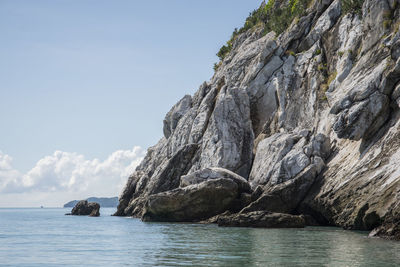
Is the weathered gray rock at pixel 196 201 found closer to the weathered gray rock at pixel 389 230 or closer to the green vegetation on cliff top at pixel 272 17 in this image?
the weathered gray rock at pixel 389 230

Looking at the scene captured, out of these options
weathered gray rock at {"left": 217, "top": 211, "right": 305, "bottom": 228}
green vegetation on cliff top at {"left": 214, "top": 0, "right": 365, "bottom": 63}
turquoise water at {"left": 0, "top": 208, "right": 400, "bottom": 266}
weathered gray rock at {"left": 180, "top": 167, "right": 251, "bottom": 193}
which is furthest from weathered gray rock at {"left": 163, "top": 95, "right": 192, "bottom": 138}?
turquoise water at {"left": 0, "top": 208, "right": 400, "bottom": 266}

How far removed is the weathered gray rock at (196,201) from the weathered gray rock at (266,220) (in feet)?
16.4

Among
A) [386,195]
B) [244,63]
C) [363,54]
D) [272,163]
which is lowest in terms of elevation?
[386,195]

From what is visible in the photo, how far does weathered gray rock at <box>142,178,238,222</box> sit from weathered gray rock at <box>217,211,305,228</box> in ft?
16.4

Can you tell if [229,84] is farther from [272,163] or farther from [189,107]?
[272,163]

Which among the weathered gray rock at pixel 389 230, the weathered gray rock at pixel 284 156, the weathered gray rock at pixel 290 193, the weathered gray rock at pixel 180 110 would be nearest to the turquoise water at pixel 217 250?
the weathered gray rock at pixel 389 230

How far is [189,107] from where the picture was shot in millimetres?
74750

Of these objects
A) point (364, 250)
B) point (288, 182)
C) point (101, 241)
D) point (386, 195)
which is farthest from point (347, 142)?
point (101, 241)

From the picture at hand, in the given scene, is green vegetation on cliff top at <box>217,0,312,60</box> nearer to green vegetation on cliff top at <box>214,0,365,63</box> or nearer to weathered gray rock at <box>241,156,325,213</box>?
green vegetation on cliff top at <box>214,0,365,63</box>

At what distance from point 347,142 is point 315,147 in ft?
9.12

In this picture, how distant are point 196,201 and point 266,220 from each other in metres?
9.21

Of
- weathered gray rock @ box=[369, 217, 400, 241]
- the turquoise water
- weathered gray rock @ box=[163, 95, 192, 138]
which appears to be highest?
weathered gray rock @ box=[163, 95, 192, 138]

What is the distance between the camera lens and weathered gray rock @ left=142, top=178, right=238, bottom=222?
43.6 meters

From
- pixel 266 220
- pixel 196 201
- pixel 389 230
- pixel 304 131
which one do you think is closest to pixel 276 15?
pixel 304 131
